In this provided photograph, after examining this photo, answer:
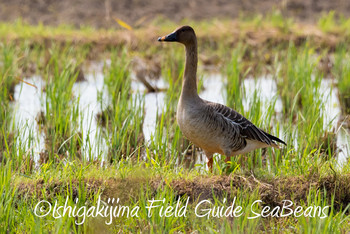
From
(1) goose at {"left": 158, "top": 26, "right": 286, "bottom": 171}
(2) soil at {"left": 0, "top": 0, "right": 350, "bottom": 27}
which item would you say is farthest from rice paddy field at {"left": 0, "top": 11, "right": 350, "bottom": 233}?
(2) soil at {"left": 0, "top": 0, "right": 350, "bottom": 27}

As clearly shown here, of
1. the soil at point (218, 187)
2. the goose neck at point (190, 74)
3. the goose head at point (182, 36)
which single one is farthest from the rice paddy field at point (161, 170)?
the goose head at point (182, 36)

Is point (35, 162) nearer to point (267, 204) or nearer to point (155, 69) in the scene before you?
point (267, 204)

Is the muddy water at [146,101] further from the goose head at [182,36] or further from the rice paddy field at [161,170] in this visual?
the goose head at [182,36]

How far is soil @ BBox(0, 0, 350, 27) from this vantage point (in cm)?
1478

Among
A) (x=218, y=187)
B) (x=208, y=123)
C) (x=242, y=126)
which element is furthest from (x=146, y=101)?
(x=218, y=187)

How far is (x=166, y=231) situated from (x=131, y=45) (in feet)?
28.1

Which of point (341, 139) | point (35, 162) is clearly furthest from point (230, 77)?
point (35, 162)

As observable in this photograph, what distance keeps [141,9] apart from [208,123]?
11.1 metres

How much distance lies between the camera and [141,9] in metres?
15.6

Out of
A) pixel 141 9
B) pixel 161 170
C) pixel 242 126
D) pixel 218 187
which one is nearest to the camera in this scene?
pixel 218 187

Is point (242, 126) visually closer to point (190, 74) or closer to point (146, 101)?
point (190, 74)

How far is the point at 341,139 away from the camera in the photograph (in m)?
7.04

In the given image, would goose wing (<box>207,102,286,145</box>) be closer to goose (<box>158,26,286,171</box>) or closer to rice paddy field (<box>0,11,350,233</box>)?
goose (<box>158,26,286,171</box>)

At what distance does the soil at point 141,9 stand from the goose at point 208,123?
909 centimetres
